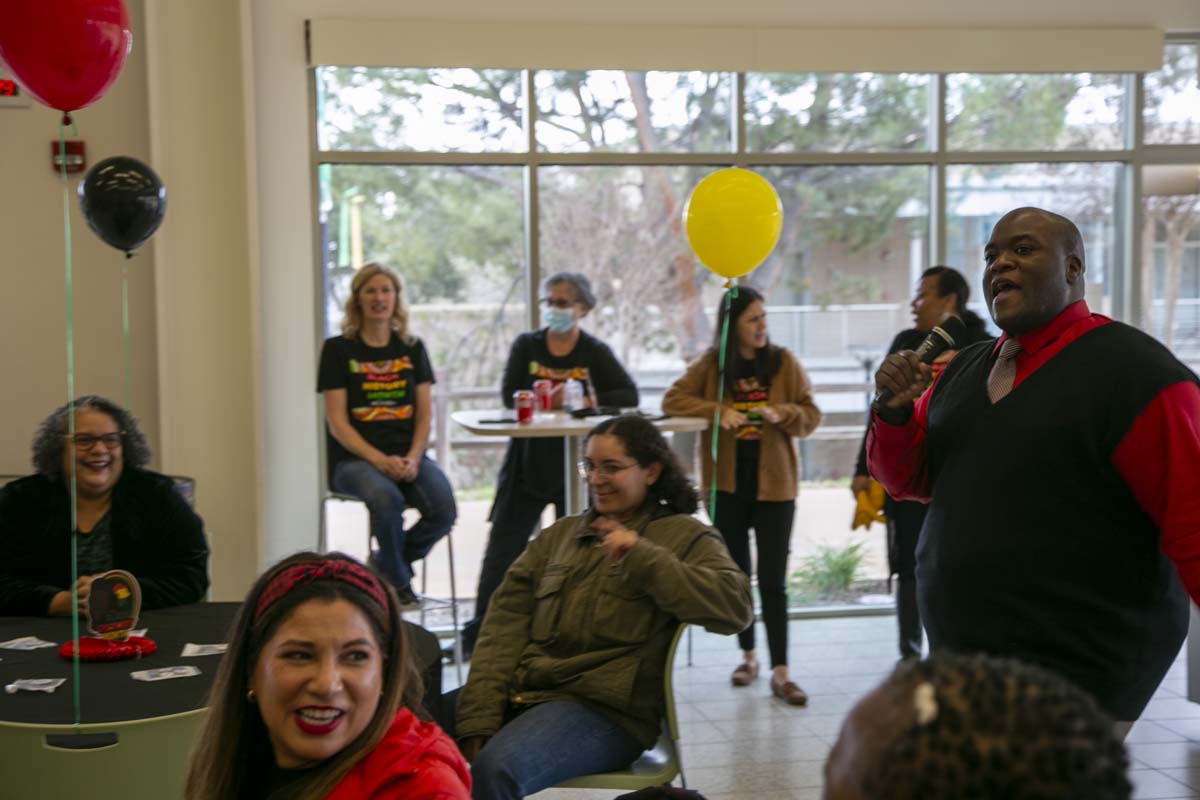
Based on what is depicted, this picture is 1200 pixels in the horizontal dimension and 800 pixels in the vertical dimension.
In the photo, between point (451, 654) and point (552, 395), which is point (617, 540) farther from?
point (451, 654)

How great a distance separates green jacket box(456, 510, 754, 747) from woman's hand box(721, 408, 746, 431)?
1.72 meters

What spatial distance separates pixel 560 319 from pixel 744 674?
1664 millimetres

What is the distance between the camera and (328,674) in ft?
5.40

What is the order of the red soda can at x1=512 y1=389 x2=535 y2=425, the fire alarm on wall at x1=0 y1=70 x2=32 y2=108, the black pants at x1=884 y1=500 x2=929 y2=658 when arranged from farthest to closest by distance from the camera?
the fire alarm on wall at x1=0 y1=70 x2=32 y2=108, the red soda can at x1=512 y1=389 x2=535 y2=425, the black pants at x1=884 y1=500 x2=929 y2=658

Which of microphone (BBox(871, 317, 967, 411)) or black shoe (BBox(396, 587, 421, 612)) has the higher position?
microphone (BBox(871, 317, 967, 411))

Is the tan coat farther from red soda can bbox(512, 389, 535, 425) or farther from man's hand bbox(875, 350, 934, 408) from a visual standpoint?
man's hand bbox(875, 350, 934, 408)

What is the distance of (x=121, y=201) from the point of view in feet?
13.8

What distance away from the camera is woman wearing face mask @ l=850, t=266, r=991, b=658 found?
450 centimetres

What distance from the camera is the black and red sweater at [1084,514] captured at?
6.37 feet

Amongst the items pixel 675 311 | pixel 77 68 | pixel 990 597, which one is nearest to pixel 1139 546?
pixel 990 597

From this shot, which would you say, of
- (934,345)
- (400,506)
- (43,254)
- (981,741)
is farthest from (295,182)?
(981,741)

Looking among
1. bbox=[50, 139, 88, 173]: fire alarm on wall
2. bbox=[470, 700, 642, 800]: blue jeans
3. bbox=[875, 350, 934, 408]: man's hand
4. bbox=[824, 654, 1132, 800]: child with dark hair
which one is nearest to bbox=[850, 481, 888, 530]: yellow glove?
bbox=[470, 700, 642, 800]: blue jeans

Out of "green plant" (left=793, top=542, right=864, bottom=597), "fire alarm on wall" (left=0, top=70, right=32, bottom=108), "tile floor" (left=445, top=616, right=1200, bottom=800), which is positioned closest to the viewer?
"tile floor" (left=445, top=616, right=1200, bottom=800)

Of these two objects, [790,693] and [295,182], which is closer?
[790,693]
